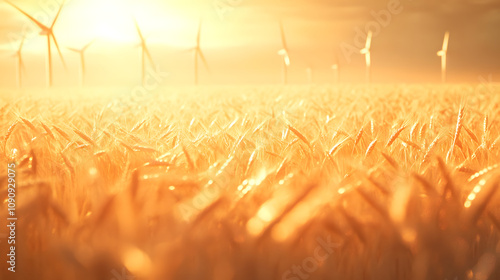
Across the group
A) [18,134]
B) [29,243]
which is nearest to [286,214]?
[29,243]

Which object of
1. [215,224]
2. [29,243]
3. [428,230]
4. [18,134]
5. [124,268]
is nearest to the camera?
[124,268]

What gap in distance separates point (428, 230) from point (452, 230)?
0.39 feet

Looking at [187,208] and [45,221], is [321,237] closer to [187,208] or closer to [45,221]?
[187,208]

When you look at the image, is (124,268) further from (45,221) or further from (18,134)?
(18,134)

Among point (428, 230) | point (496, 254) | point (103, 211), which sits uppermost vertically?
point (103, 211)

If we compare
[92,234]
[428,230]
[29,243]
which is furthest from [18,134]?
[428,230]

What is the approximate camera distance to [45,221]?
1197mm

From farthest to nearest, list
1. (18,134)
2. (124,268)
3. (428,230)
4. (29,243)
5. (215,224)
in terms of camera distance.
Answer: (18,134), (29,243), (215,224), (428,230), (124,268)

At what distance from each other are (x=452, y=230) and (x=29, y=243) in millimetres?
1305

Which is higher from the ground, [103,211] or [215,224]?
[103,211]

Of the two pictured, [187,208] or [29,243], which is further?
[29,243]

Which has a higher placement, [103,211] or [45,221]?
[103,211]

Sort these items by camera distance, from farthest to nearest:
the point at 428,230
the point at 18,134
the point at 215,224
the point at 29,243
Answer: the point at 18,134, the point at 29,243, the point at 215,224, the point at 428,230

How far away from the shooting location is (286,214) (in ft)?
3.07
